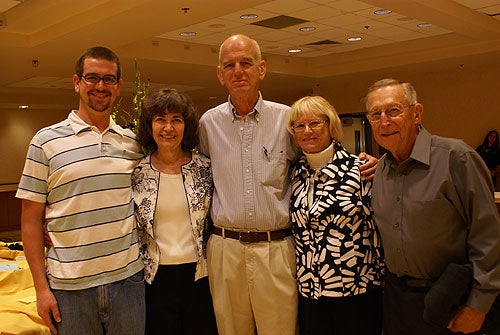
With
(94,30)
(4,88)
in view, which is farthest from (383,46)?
(4,88)

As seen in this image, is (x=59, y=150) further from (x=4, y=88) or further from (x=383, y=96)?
(x=4, y=88)

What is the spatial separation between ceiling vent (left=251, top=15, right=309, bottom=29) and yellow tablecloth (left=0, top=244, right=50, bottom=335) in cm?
443

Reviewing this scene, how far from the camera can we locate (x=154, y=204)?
94.8 inches

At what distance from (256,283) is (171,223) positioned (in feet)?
1.63

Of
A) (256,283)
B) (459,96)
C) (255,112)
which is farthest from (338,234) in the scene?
(459,96)

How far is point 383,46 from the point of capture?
32.5ft

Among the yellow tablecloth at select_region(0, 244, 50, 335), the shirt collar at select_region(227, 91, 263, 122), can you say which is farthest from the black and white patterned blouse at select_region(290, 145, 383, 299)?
the yellow tablecloth at select_region(0, 244, 50, 335)

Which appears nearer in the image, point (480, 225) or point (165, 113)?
point (480, 225)

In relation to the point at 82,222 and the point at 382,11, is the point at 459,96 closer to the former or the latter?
the point at 382,11

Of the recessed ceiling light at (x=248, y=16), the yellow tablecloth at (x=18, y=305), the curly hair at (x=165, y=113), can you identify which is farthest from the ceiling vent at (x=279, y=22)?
the curly hair at (x=165, y=113)

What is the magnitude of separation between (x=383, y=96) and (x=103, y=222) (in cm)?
131

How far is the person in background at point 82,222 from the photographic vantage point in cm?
220

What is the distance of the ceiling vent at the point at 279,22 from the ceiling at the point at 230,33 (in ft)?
0.05

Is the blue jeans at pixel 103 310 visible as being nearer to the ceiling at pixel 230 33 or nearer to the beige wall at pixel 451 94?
the ceiling at pixel 230 33
